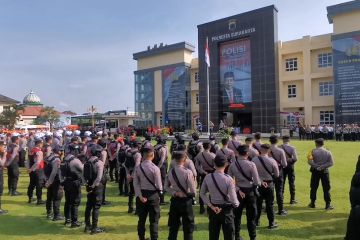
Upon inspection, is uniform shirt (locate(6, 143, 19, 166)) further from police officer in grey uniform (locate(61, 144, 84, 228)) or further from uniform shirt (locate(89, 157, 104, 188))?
uniform shirt (locate(89, 157, 104, 188))

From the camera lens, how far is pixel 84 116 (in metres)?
65.1

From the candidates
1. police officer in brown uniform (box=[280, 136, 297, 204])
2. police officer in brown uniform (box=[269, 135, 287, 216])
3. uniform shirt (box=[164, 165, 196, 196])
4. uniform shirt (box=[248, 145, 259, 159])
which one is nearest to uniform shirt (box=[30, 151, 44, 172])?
uniform shirt (box=[164, 165, 196, 196])

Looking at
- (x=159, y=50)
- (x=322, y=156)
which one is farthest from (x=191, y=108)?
(x=322, y=156)

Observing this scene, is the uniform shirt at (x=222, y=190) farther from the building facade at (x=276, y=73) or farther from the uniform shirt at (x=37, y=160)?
the building facade at (x=276, y=73)

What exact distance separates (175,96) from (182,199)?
160ft

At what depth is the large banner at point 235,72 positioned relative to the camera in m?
44.3

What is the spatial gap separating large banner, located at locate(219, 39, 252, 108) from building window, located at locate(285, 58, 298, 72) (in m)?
4.64

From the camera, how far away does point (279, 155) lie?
352 inches

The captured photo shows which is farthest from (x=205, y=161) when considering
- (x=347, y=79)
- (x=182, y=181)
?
(x=347, y=79)

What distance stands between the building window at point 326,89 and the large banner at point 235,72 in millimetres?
8413

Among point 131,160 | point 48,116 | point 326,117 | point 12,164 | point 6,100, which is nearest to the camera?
point 131,160

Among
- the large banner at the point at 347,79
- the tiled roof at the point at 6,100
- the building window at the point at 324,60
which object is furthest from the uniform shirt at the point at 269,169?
the tiled roof at the point at 6,100

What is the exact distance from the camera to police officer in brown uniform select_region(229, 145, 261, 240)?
268 inches

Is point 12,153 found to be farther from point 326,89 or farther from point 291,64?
point 291,64
